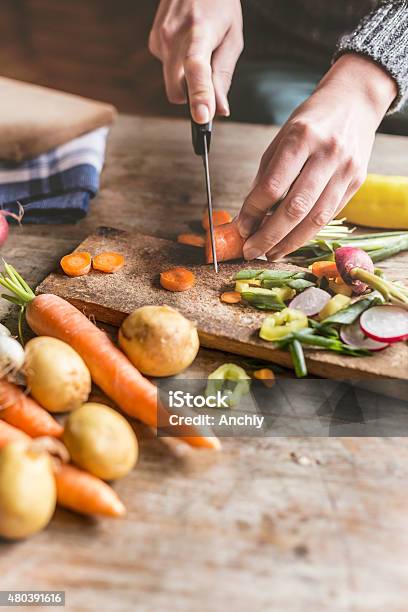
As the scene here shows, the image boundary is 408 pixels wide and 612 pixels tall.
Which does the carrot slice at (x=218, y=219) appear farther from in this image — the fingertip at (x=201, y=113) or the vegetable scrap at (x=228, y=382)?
the vegetable scrap at (x=228, y=382)

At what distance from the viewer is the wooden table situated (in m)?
1.00

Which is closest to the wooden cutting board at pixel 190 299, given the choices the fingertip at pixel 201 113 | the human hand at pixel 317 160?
the human hand at pixel 317 160

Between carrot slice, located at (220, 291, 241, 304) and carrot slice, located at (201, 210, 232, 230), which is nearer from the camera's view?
carrot slice, located at (220, 291, 241, 304)

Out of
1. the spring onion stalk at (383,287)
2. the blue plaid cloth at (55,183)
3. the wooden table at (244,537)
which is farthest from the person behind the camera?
the blue plaid cloth at (55,183)

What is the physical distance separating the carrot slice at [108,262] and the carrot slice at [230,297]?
304mm

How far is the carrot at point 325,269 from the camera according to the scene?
1.65m

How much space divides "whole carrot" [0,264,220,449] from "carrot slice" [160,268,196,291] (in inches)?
9.0

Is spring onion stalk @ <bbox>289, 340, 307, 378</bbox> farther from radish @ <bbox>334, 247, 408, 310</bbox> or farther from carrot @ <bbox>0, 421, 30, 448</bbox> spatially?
carrot @ <bbox>0, 421, 30, 448</bbox>

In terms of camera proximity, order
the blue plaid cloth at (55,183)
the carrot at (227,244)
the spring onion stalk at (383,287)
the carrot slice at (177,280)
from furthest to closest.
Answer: the blue plaid cloth at (55,183)
the carrot at (227,244)
the carrot slice at (177,280)
the spring onion stalk at (383,287)

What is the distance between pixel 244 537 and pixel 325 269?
799 mm

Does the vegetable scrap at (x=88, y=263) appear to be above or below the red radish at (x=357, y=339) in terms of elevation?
below

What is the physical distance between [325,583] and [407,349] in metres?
0.57

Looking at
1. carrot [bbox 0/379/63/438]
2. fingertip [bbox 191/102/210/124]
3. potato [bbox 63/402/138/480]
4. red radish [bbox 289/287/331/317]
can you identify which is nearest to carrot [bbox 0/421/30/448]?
carrot [bbox 0/379/63/438]

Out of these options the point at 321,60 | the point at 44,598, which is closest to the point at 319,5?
the point at 321,60
